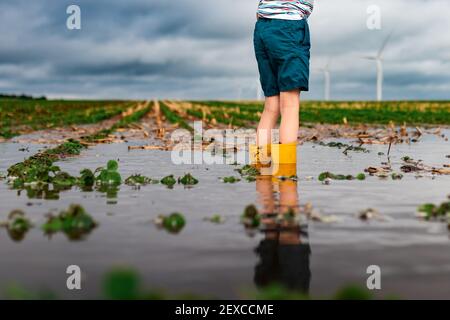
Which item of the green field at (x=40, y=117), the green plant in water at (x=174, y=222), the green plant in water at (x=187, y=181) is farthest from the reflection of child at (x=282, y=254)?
the green field at (x=40, y=117)

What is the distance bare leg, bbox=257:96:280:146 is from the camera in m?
6.96

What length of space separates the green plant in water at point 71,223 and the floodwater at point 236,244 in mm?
74

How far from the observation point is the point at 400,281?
2422 mm

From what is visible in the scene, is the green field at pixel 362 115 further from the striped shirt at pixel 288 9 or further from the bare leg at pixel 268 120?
the striped shirt at pixel 288 9

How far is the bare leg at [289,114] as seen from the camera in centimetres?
649

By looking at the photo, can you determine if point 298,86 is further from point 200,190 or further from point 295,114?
point 200,190

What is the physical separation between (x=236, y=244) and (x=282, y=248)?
23 cm

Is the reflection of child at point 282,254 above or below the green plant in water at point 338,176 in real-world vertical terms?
below

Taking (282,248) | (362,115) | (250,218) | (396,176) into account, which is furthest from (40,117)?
(282,248)

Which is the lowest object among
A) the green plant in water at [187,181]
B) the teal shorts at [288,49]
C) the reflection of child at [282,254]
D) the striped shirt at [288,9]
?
the reflection of child at [282,254]

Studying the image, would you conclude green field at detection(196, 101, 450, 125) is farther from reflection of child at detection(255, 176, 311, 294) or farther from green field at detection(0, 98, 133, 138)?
reflection of child at detection(255, 176, 311, 294)

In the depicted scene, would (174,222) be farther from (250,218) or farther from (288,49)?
(288,49)
